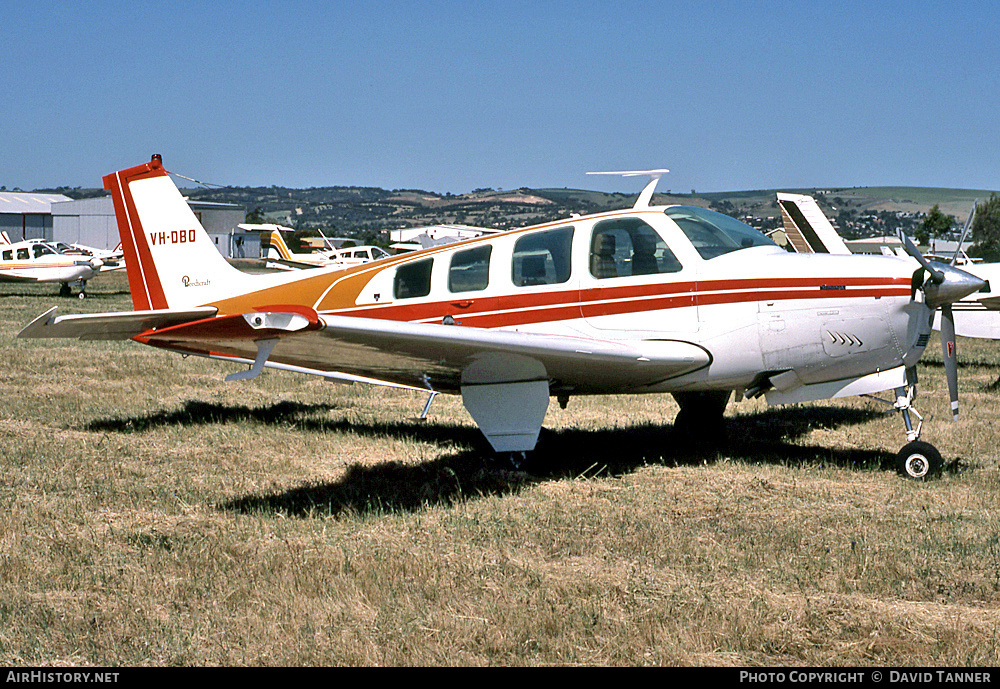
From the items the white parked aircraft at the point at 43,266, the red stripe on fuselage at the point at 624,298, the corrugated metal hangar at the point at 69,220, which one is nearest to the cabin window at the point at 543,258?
the red stripe on fuselage at the point at 624,298

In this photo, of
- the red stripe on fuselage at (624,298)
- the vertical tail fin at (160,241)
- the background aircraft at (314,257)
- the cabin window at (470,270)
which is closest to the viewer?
the red stripe on fuselage at (624,298)

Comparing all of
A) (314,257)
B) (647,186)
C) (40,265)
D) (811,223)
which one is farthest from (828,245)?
(314,257)

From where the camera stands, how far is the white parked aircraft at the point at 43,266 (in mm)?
30328

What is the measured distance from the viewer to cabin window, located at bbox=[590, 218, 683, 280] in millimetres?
6902

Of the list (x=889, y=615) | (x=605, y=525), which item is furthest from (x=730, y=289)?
(x=889, y=615)

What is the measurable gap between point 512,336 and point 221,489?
98.4 inches

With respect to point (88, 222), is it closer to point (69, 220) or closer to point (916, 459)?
point (69, 220)

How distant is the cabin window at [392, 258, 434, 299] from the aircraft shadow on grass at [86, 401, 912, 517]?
57.6 inches

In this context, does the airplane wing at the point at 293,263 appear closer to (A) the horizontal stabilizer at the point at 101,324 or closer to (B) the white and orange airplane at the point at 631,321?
(B) the white and orange airplane at the point at 631,321

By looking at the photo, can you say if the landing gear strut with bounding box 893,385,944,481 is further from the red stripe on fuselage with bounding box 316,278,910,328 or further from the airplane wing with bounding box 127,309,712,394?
the airplane wing with bounding box 127,309,712,394

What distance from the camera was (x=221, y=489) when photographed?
6.64 m

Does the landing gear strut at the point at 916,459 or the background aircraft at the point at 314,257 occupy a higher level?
the background aircraft at the point at 314,257

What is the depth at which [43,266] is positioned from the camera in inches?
1200

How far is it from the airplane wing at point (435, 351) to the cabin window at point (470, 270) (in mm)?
840
